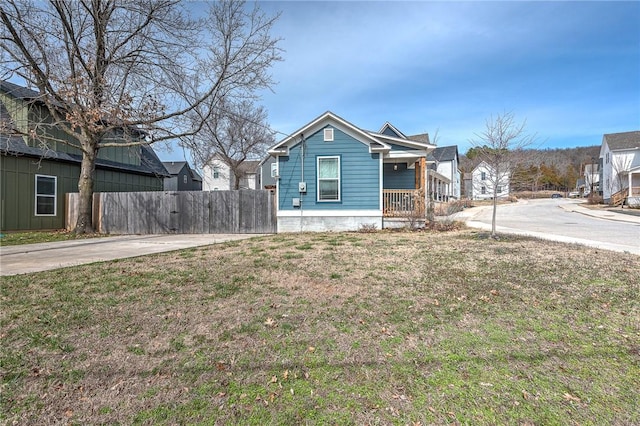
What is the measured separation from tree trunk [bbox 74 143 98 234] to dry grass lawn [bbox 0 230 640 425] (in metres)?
8.09

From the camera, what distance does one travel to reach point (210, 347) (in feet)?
9.75

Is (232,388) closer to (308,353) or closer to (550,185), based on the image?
(308,353)

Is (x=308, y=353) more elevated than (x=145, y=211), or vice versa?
(x=145, y=211)

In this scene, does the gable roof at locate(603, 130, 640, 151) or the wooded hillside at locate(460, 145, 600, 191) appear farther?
the wooded hillside at locate(460, 145, 600, 191)

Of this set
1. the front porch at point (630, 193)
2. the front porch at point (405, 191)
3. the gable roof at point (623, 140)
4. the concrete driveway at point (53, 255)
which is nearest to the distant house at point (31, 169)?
the concrete driveway at point (53, 255)

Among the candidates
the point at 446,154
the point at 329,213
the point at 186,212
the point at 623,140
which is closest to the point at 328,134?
the point at 329,213

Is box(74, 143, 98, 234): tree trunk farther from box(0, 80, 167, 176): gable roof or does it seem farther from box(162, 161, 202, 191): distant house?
box(162, 161, 202, 191): distant house

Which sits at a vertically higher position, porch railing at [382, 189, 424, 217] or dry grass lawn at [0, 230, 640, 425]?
porch railing at [382, 189, 424, 217]

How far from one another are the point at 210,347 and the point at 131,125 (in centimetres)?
1078

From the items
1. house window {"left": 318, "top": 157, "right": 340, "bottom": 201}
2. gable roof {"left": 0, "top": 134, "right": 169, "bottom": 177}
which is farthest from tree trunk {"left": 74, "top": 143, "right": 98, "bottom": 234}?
house window {"left": 318, "top": 157, "right": 340, "bottom": 201}

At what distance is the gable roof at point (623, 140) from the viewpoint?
29.8 metres

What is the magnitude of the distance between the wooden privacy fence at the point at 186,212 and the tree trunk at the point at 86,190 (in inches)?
46.4

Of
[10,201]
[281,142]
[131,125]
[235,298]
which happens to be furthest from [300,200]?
[10,201]

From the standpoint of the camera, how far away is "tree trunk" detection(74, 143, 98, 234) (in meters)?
12.0
